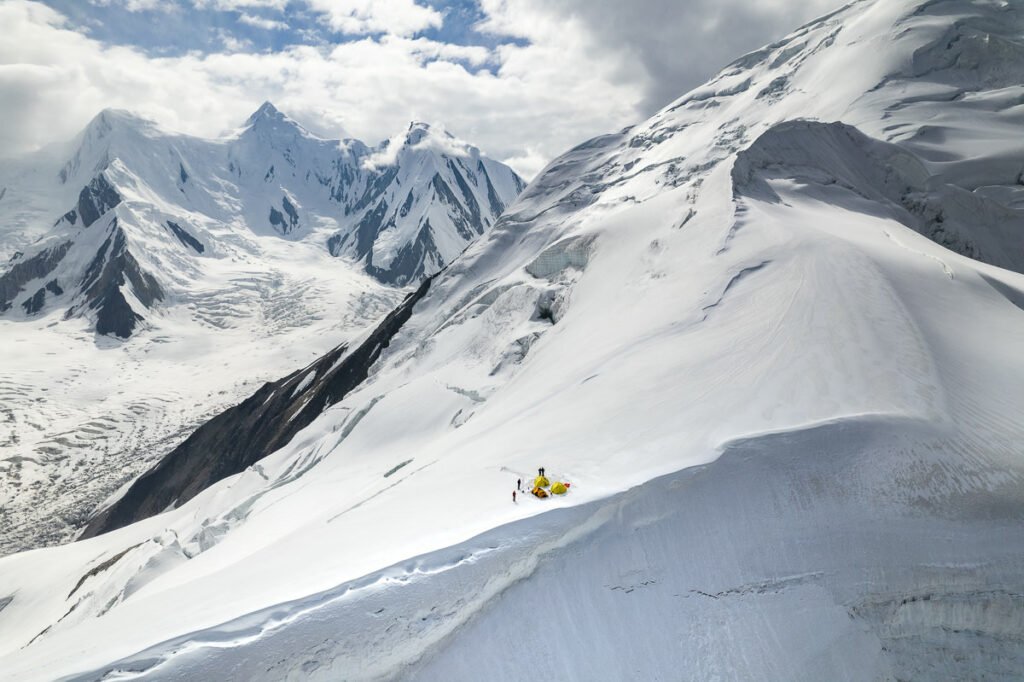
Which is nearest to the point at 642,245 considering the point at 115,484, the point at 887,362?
the point at 887,362

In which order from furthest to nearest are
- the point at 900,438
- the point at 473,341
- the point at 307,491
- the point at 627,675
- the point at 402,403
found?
the point at 473,341
the point at 402,403
the point at 307,491
the point at 900,438
the point at 627,675

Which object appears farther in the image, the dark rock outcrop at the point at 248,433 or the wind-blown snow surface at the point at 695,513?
the dark rock outcrop at the point at 248,433

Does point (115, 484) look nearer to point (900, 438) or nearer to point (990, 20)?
point (900, 438)

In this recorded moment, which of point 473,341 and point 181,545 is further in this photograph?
point 473,341

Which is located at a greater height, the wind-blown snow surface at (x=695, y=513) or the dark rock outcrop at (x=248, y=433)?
the dark rock outcrop at (x=248, y=433)

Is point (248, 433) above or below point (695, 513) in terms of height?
above

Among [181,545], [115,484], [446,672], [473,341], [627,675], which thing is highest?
[115,484]

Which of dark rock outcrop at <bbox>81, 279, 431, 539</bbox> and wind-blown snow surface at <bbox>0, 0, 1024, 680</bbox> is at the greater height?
dark rock outcrop at <bbox>81, 279, 431, 539</bbox>

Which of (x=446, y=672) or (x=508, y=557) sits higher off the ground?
(x=508, y=557)
